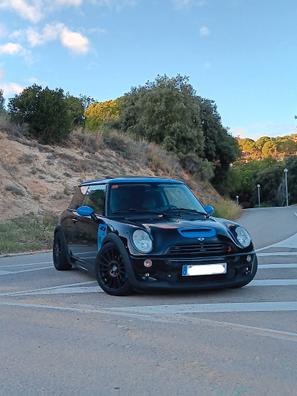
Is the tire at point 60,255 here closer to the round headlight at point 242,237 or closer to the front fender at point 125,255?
the front fender at point 125,255

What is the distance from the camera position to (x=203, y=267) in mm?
7105

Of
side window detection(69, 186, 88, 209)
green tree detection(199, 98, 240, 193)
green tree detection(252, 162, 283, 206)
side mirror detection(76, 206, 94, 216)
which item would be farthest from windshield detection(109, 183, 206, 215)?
green tree detection(252, 162, 283, 206)

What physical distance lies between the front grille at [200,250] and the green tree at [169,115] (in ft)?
119

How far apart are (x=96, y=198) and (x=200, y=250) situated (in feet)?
7.64

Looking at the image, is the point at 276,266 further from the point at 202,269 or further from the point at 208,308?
the point at 208,308

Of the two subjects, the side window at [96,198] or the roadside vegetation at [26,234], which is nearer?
the side window at [96,198]

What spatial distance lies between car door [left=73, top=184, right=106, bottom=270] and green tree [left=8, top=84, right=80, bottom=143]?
66.7 feet

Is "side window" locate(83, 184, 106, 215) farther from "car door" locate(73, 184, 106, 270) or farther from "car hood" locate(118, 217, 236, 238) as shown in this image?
"car hood" locate(118, 217, 236, 238)

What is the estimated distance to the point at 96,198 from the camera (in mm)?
8812

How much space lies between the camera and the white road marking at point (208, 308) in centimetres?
667

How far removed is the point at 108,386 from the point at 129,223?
11.5ft

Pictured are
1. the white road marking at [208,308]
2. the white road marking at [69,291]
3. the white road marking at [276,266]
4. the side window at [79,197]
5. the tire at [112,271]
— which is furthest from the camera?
the white road marking at [276,266]

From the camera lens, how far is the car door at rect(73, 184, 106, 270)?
8.27 meters

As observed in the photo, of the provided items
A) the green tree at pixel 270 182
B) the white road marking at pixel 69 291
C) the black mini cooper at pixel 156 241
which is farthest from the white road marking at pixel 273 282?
the green tree at pixel 270 182
